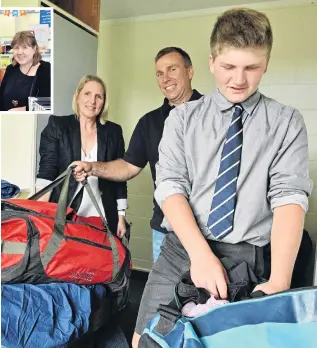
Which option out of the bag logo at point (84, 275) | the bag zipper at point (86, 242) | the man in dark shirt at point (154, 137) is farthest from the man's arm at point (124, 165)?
the bag logo at point (84, 275)

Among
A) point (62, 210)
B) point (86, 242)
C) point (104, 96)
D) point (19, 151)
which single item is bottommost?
point (86, 242)

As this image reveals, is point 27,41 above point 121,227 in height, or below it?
above

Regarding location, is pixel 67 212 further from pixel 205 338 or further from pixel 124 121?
pixel 124 121

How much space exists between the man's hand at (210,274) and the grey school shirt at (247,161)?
0.10m

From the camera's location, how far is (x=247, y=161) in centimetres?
92

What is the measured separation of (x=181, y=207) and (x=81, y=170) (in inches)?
26.9

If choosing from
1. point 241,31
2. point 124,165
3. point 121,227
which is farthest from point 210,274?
point 121,227

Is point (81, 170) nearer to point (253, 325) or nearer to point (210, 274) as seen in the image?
point (210, 274)

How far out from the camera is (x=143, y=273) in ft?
10.3

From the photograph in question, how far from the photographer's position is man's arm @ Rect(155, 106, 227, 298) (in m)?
0.83

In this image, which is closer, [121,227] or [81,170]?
[81,170]

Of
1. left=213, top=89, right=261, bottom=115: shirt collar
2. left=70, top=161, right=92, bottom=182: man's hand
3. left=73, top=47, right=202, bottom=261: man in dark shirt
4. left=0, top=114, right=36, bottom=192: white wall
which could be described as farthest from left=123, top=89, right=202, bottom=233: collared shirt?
left=213, top=89, right=261, bottom=115: shirt collar

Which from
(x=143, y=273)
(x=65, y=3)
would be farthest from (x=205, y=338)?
(x=143, y=273)

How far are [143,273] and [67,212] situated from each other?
174 cm
